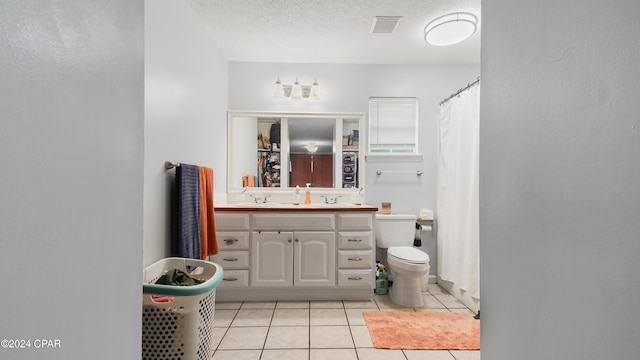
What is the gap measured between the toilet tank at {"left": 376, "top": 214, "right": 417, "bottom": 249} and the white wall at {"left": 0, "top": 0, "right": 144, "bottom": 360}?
7.66 ft

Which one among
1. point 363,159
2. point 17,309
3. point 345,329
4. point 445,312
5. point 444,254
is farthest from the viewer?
point 363,159

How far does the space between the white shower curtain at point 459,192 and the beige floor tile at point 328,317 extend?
44.4 inches

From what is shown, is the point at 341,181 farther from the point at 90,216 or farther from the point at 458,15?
the point at 90,216

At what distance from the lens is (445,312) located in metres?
2.31

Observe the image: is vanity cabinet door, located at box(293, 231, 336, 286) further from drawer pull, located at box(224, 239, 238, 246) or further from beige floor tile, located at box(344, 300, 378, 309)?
drawer pull, located at box(224, 239, 238, 246)

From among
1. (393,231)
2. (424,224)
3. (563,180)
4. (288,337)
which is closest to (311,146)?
(393,231)

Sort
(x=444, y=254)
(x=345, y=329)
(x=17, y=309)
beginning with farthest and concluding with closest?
(x=444, y=254) → (x=345, y=329) → (x=17, y=309)

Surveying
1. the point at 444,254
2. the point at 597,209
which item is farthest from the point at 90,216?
the point at 444,254

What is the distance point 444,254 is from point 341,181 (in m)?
1.28

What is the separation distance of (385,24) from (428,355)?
243cm

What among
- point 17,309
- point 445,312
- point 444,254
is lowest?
point 445,312

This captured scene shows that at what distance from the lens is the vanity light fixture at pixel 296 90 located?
2.91 m

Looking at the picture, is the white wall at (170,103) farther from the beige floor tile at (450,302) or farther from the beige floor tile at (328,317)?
the beige floor tile at (450,302)

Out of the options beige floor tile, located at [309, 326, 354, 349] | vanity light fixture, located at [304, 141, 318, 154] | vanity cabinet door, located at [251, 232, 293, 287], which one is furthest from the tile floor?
vanity light fixture, located at [304, 141, 318, 154]
